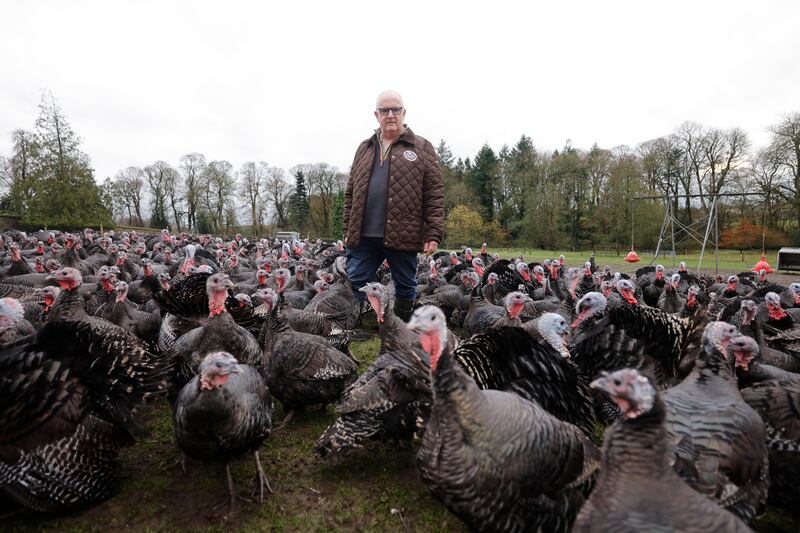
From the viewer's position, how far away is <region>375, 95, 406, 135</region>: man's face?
4621 millimetres

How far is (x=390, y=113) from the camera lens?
463 cm

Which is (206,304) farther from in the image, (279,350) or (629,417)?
(629,417)

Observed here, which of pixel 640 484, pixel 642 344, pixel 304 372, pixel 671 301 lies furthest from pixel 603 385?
pixel 671 301

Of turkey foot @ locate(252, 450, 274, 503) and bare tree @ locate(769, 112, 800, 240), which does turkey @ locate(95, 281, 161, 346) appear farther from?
bare tree @ locate(769, 112, 800, 240)

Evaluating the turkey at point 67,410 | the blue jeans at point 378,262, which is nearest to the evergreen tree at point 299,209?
the blue jeans at point 378,262

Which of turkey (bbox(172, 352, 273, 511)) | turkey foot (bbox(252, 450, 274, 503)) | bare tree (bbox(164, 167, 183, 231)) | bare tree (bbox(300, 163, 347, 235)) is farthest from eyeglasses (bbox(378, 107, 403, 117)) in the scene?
bare tree (bbox(164, 167, 183, 231))

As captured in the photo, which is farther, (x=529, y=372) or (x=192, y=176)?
(x=192, y=176)

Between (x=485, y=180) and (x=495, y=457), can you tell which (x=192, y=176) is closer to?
(x=485, y=180)

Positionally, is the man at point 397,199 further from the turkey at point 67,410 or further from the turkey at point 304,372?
the turkey at point 67,410

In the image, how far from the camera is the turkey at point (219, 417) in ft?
8.69

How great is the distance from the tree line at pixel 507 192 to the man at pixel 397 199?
18675 millimetres

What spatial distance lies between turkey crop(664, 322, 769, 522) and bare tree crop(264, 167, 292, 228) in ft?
172

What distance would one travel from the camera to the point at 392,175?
15.4ft

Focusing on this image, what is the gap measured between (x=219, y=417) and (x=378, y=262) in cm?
288
